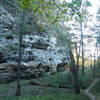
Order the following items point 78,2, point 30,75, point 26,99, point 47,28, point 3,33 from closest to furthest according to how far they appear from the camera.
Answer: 1. point 78,2
2. point 26,99
3. point 47,28
4. point 3,33
5. point 30,75

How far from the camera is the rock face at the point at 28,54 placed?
21.0 m

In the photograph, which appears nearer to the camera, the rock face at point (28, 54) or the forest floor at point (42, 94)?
the forest floor at point (42, 94)

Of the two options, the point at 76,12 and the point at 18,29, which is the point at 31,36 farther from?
the point at 76,12

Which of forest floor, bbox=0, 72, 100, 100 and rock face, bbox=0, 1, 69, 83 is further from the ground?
rock face, bbox=0, 1, 69, 83

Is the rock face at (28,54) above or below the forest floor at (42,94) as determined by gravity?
above

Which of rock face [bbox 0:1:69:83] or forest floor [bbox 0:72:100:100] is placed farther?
rock face [bbox 0:1:69:83]

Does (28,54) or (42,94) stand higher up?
(28,54)

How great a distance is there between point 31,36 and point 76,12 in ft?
69.6

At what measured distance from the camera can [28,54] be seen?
23.8 meters

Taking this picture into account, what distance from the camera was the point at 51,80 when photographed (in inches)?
838

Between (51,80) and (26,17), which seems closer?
(26,17)

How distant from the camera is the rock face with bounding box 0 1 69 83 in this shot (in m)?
21.0

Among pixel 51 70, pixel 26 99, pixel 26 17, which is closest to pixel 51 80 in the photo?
pixel 51 70

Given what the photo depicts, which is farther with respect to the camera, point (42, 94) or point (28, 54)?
point (28, 54)
